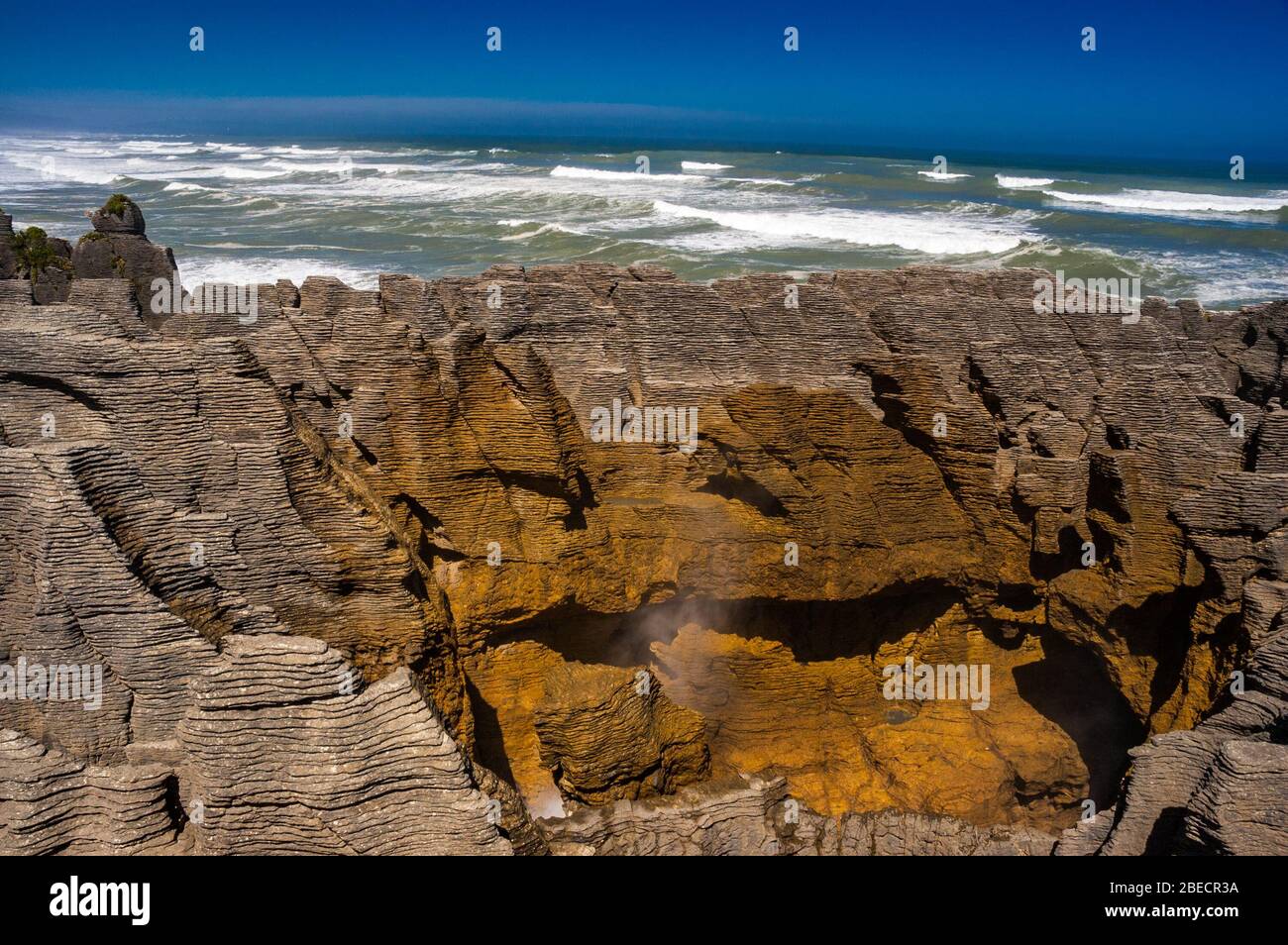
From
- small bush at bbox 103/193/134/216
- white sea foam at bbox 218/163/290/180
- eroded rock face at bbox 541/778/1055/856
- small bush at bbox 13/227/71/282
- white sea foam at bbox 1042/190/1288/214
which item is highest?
white sea foam at bbox 218/163/290/180

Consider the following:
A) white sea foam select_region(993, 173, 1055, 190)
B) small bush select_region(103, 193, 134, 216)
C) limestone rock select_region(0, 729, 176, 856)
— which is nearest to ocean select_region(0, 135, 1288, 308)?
white sea foam select_region(993, 173, 1055, 190)

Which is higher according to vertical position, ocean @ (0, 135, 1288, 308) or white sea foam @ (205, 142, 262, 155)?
white sea foam @ (205, 142, 262, 155)

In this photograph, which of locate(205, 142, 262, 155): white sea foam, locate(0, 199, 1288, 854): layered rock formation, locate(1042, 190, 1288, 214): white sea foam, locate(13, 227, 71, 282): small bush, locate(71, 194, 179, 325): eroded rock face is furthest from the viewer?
locate(205, 142, 262, 155): white sea foam

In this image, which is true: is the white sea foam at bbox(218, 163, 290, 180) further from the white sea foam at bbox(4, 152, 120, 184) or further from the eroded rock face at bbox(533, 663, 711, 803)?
the eroded rock face at bbox(533, 663, 711, 803)

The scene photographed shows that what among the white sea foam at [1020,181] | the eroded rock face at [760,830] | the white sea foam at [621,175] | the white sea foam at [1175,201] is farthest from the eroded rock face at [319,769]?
the white sea foam at [1020,181]

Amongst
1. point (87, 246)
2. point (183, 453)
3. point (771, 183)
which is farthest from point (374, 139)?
point (183, 453)

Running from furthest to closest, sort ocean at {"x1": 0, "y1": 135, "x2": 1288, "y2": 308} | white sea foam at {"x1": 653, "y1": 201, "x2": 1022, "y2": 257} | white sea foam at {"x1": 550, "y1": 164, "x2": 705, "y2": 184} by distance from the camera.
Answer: white sea foam at {"x1": 550, "y1": 164, "x2": 705, "y2": 184} < white sea foam at {"x1": 653, "y1": 201, "x2": 1022, "y2": 257} < ocean at {"x1": 0, "y1": 135, "x2": 1288, "y2": 308}

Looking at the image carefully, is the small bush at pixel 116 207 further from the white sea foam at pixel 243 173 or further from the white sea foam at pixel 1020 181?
the white sea foam at pixel 1020 181
